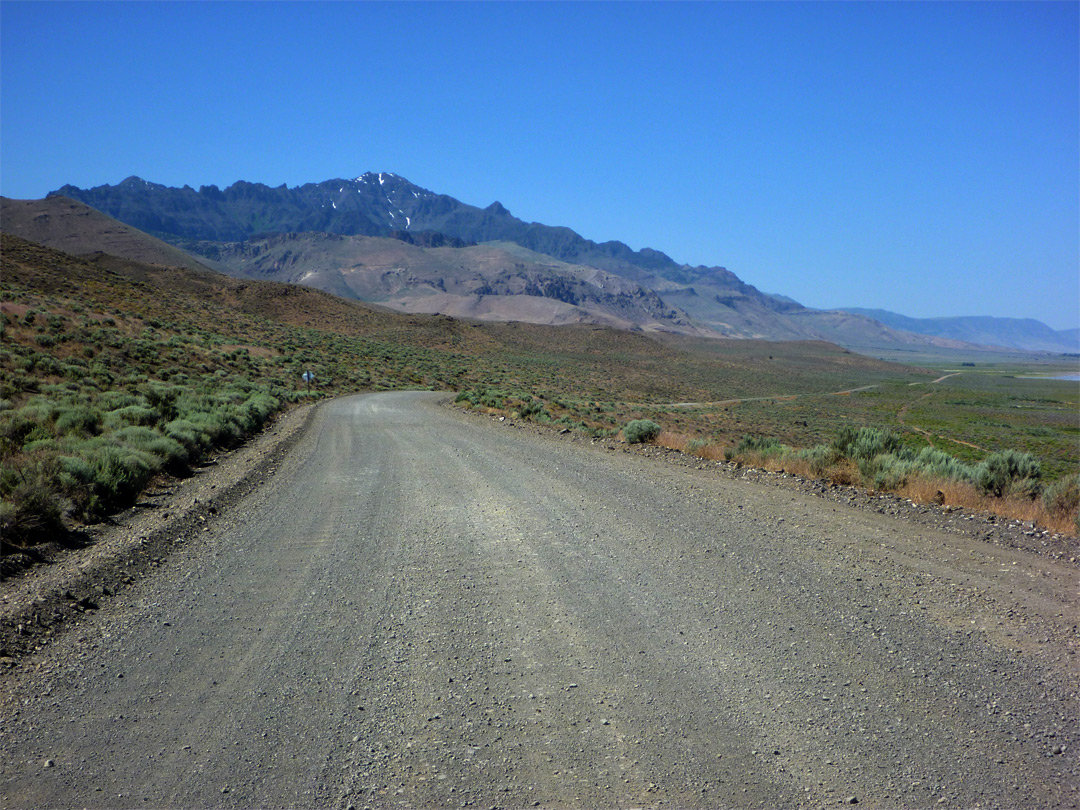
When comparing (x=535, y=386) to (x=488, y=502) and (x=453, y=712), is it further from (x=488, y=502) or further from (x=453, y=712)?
(x=453, y=712)

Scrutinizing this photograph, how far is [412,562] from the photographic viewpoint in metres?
6.67

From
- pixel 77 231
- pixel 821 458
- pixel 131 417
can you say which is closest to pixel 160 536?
pixel 131 417

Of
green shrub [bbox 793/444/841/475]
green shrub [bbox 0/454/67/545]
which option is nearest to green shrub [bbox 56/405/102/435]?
green shrub [bbox 0/454/67/545]

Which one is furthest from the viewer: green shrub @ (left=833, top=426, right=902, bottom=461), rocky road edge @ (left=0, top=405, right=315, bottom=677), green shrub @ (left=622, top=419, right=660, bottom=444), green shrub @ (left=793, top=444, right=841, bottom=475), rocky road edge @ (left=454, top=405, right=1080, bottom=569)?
green shrub @ (left=622, top=419, right=660, bottom=444)

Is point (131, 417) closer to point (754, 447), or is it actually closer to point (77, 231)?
point (754, 447)

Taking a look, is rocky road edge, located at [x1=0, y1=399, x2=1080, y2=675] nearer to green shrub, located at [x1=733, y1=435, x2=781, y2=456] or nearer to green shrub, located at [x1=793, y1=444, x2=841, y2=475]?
green shrub, located at [x1=793, y1=444, x2=841, y2=475]

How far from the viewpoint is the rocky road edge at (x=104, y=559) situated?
16.8 feet

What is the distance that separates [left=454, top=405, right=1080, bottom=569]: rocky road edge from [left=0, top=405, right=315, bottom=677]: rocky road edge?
8.14m

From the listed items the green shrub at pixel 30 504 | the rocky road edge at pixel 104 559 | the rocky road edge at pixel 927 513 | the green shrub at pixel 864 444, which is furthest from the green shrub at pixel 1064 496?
the green shrub at pixel 30 504

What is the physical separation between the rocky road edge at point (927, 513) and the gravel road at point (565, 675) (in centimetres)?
46

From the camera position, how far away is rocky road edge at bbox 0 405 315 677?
511 centimetres

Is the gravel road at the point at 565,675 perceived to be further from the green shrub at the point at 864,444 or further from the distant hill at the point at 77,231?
the distant hill at the point at 77,231

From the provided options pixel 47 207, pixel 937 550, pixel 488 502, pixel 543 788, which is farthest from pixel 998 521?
pixel 47 207

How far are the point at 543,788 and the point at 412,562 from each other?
12.1 feet
